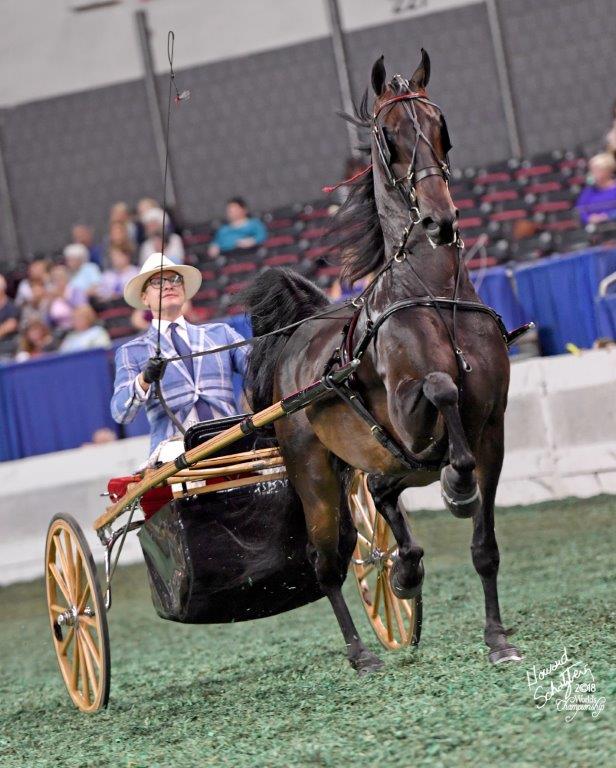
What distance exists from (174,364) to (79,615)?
1072 millimetres

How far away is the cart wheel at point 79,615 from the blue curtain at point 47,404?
187 inches

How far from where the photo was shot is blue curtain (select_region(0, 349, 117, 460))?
10375mm

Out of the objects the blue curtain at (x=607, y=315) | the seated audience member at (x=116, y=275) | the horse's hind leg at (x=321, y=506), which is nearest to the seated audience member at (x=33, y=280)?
the seated audience member at (x=116, y=275)

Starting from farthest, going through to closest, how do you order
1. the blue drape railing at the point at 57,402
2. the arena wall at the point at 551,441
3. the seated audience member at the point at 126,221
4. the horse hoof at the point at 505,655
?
the seated audience member at the point at 126,221 < the blue drape railing at the point at 57,402 < the arena wall at the point at 551,441 < the horse hoof at the point at 505,655

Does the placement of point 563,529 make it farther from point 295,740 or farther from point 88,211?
point 88,211

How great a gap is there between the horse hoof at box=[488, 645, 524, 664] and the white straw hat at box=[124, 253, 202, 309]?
6.83ft

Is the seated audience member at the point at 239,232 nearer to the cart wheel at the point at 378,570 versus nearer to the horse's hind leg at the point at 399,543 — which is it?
the cart wheel at the point at 378,570

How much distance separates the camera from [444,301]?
429 cm

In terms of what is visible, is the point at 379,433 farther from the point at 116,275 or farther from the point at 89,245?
the point at 89,245

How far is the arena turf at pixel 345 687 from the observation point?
3461 mm

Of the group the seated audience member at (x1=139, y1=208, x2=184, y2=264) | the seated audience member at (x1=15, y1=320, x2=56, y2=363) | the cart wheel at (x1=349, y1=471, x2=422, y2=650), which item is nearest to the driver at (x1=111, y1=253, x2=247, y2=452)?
the cart wheel at (x1=349, y1=471, x2=422, y2=650)

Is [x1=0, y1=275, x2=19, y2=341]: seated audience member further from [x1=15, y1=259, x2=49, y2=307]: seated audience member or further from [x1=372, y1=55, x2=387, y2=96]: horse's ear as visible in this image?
[x1=372, y1=55, x2=387, y2=96]: horse's ear

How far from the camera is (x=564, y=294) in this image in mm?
9320

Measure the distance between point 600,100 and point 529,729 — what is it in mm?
12714
